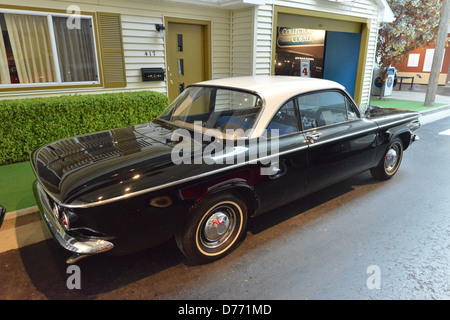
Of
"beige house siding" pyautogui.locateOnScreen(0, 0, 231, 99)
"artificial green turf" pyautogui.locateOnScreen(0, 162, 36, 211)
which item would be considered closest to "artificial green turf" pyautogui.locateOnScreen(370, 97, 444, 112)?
"beige house siding" pyautogui.locateOnScreen(0, 0, 231, 99)

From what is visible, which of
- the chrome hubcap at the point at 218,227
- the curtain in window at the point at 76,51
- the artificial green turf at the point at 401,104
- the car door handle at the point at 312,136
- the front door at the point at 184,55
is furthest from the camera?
the artificial green turf at the point at 401,104

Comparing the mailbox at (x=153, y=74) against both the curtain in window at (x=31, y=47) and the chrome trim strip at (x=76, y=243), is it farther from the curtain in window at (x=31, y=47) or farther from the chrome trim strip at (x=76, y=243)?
the chrome trim strip at (x=76, y=243)

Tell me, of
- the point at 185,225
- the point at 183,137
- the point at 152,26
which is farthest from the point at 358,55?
the point at 185,225

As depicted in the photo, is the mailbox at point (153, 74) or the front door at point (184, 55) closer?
the mailbox at point (153, 74)

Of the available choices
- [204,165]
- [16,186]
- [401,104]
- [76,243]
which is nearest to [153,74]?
[16,186]

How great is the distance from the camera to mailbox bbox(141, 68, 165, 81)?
23.9ft

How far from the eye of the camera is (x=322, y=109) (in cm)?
397

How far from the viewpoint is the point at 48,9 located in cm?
594

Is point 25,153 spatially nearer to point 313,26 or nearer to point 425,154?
point 425,154

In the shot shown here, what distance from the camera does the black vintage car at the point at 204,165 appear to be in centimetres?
239

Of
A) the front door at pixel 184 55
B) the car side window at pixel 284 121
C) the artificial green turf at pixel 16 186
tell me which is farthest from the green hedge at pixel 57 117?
the car side window at pixel 284 121

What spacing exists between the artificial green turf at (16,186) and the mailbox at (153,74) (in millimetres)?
3151

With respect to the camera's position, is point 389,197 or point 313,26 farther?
point 313,26

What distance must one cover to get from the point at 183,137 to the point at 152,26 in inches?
196
